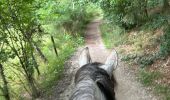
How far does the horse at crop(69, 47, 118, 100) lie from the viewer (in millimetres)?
2836

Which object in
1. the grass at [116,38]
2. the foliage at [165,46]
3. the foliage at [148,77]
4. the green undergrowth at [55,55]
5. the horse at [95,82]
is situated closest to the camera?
the horse at [95,82]

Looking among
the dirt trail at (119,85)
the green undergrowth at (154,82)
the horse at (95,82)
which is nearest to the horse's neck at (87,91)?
the horse at (95,82)

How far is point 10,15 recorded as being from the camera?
398 inches

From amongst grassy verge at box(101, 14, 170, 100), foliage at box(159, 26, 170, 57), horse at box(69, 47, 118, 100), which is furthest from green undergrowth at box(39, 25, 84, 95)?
horse at box(69, 47, 118, 100)

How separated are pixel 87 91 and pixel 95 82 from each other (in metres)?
0.37

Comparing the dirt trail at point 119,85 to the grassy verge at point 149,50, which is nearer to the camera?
the dirt trail at point 119,85

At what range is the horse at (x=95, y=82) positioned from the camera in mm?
2836

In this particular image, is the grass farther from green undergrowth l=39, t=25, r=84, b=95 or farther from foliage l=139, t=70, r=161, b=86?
foliage l=139, t=70, r=161, b=86

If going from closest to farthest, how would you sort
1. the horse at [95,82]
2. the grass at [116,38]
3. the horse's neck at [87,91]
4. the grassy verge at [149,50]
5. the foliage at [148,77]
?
the horse's neck at [87,91]
the horse at [95,82]
the grassy verge at [149,50]
the foliage at [148,77]
the grass at [116,38]

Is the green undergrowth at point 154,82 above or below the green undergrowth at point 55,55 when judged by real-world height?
above

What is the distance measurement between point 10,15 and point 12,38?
0.81m

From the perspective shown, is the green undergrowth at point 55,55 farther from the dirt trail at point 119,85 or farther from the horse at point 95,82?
the horse at point 95,82

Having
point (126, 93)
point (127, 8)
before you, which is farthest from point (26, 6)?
point (127, 8)

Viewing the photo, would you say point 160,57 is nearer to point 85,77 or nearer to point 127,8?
point 127,8
